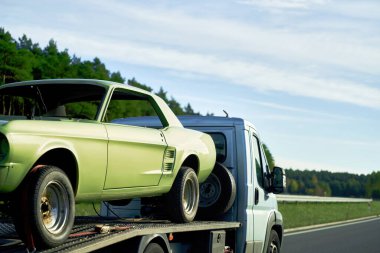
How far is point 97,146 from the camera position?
5590 mm

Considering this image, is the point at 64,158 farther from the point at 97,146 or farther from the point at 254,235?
the point at 254,235

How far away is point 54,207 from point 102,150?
678mm

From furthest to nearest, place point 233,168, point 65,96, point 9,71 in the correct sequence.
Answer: point 9,71 → point 233,168 → point 65,96

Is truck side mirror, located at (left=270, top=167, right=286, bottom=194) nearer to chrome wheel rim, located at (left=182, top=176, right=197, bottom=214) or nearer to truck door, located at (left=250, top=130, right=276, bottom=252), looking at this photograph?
truck door, located at (left=250, top=130, right=276, bottom=252)

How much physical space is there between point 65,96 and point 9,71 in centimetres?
6547

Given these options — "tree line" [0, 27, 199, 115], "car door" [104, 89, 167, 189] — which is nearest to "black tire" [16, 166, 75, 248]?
"car door" [104, 89, 167, 189]

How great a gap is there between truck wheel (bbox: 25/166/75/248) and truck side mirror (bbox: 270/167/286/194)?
4.36m

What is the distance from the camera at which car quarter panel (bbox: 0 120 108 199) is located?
4746 millimetres

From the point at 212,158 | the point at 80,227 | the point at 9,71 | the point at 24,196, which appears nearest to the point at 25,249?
the point at 24,196

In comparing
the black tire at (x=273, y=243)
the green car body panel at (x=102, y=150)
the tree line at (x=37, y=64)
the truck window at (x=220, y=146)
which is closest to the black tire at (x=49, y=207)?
the green car body panel at (x=102, y=150)

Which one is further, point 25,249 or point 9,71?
point 9,71

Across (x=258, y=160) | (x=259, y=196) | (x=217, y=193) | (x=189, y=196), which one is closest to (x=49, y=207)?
(x=189, y=196)

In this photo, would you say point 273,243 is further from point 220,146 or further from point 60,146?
point 60,146

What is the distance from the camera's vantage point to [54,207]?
17.0 feet
